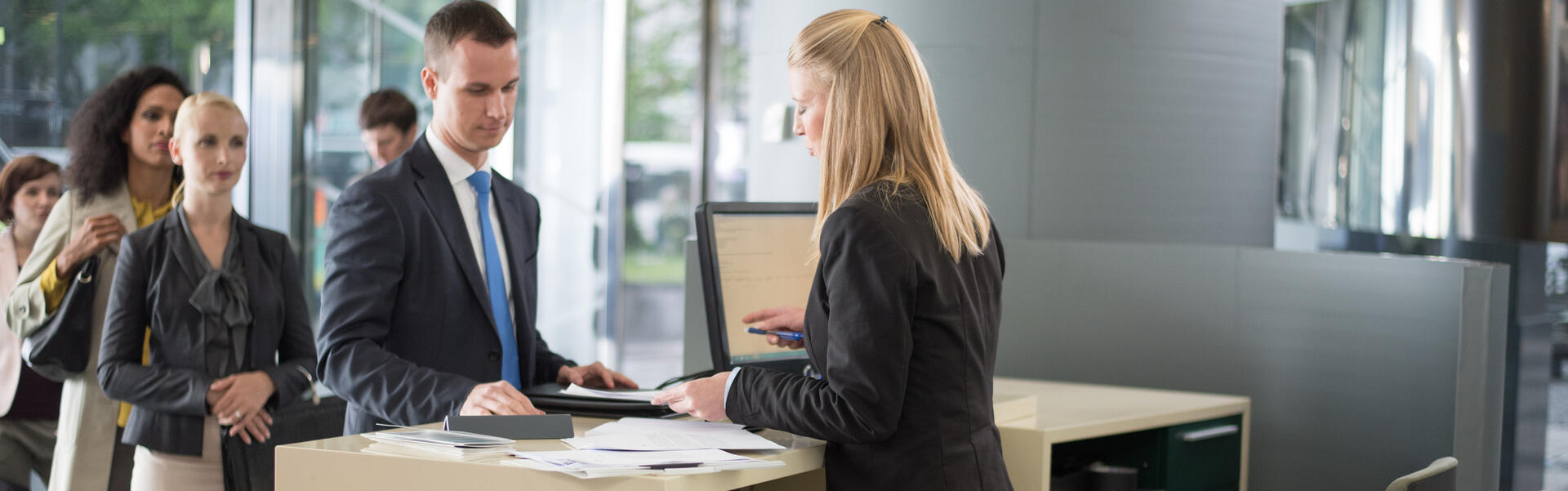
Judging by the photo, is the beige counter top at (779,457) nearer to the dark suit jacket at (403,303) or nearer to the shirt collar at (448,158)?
the dark suit jacket at (403,303)

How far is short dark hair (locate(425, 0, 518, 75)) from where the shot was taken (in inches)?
83.7

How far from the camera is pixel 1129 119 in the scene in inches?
138

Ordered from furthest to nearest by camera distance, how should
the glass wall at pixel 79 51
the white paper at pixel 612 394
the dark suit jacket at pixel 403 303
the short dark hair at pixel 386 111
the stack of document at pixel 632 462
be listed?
the short dark hair at pixel 386 111
the glass wall at pixel 79 51
the white paper at pixel 612 394
the dark suit jacket at pixel 403 303
the stack of document at pixel 632 462

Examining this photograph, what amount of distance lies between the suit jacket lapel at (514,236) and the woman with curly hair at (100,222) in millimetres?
1187

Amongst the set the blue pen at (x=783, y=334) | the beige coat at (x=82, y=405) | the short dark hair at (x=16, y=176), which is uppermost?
the short dark hair at (x=16, y=176)

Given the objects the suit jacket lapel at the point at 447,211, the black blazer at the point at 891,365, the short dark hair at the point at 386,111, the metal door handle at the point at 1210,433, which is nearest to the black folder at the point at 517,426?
the black blazer at the point at 891,365

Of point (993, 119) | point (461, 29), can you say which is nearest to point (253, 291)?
point (461, 29)

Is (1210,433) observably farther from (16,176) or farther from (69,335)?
(16,176)

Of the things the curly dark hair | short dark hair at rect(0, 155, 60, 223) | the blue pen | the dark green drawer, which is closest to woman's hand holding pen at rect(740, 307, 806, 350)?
the blue pen

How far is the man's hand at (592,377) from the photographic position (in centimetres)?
230

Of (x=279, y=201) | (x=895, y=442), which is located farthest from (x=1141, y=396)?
(x=279, y=201)

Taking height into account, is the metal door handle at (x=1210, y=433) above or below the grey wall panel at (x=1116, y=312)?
below

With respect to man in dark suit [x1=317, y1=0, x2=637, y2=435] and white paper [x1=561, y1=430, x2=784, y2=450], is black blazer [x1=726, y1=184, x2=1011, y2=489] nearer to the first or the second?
white paper [x1=561, y1=430, x2=784, y2=450]

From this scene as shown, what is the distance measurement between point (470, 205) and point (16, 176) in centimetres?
208
